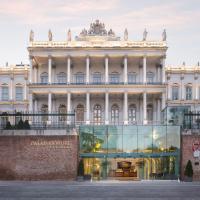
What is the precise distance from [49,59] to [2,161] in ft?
114

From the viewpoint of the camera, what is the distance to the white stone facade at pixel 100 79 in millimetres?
76812

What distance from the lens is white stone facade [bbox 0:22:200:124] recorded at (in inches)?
3024

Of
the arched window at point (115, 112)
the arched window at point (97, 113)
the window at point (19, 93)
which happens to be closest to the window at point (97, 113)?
the arched window at point (97, 113)

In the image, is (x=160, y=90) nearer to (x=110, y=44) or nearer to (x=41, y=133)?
(x=110, y=44)

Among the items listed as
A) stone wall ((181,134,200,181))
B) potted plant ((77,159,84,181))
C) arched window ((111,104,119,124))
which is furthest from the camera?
arched window ((111,104,119,124))

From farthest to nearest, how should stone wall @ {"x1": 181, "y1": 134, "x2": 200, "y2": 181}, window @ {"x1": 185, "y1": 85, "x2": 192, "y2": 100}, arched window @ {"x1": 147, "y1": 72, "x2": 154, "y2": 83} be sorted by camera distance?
1. window @ {"x1": 185, "y1": 85, "x2": 192, "y2": 100}
2. arched window @ {"x1": 147, "y1": 72, "x2": 154, "y2": 83}
3. stone wall @ {"x1": 181, "y1": 134, "x2": 200, "y2": 181}

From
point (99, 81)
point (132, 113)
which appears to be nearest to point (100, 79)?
point (99, 81)

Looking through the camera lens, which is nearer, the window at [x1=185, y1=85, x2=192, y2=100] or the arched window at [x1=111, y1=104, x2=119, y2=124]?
the arched window at [x1=111, y1=104, x2=119, y2=124]

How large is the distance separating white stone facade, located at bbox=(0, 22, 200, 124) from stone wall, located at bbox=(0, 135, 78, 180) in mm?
28966

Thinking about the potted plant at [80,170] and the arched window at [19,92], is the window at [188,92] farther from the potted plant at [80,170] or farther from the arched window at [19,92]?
the potted plant at [80,170]

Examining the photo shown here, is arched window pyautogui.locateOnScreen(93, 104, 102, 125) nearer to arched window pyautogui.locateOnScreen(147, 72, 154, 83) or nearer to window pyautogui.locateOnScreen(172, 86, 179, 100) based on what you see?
arched window pyautogui.locateOnScreen(147, 72, 154, 83)

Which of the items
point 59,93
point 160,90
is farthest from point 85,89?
point 160,90

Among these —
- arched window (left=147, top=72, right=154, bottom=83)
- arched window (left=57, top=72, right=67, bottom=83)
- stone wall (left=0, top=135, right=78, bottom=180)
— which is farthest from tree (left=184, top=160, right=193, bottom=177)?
arched window (left=57, top=72, right=67, bottom=83)

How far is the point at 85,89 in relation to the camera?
7681cm
